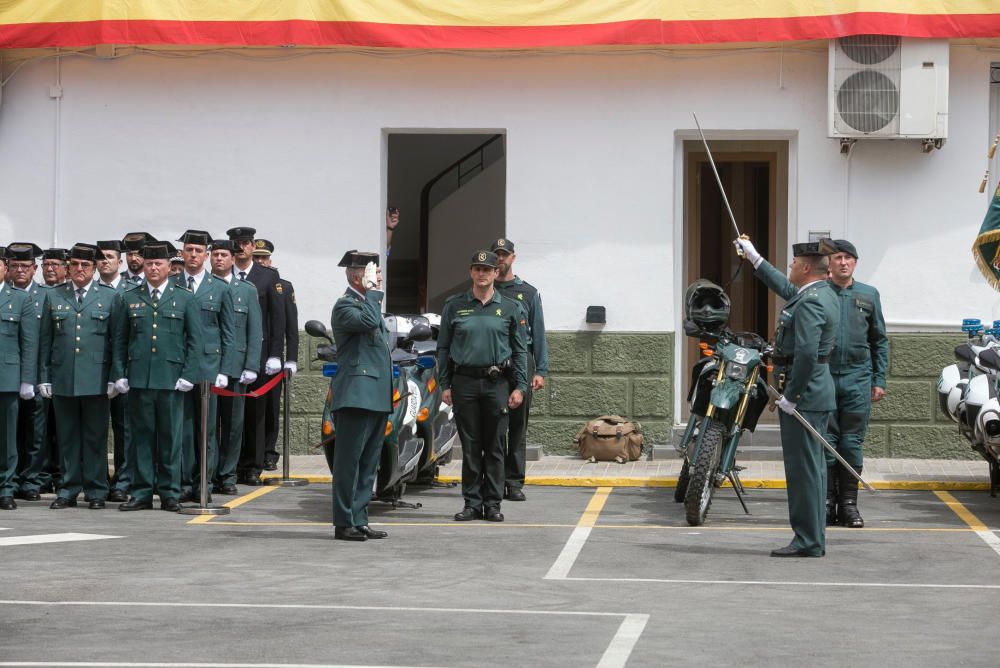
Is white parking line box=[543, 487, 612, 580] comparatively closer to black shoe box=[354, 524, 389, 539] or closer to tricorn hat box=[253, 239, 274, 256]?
black shoe box=[354, 524, 389, 539]

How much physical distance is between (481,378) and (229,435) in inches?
100

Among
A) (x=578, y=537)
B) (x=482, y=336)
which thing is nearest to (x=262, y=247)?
(x=482, y=336)

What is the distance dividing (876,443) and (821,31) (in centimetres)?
373

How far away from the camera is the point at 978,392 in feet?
43.2

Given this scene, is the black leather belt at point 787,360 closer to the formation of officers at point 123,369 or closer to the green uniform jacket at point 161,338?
the formation of officers at point 123,369

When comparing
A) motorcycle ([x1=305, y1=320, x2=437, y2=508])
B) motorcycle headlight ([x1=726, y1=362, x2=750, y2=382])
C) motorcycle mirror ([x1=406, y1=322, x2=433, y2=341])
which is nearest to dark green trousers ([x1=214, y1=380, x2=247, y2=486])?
motorcycle ([x1=305, y1=320, x2=437, y2=508])

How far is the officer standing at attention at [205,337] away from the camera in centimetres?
1339

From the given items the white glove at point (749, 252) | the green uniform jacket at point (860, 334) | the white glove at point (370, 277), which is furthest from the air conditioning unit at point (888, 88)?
the white glove at point (370, 277)

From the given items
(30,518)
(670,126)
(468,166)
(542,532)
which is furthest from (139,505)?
(468,166)

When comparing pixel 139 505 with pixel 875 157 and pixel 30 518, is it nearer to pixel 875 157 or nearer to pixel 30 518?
pixel 30 518

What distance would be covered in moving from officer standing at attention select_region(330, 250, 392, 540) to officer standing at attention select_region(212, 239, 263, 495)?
7.66ft

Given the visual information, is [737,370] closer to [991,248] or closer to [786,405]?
[786,405]

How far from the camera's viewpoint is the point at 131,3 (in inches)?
656

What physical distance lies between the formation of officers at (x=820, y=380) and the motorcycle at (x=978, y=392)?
37.9 inches
